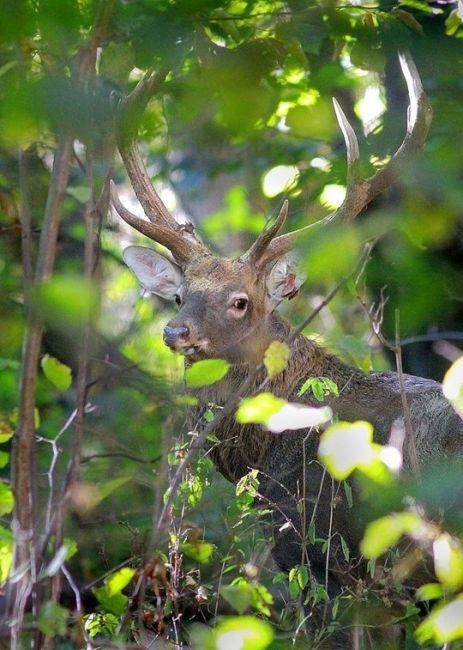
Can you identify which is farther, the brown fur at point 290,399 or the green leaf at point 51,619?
the brown fur at point 290,399

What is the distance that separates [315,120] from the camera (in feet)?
13.5

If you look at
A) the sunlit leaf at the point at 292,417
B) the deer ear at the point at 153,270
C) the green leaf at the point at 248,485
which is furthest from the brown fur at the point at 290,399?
the sunlit leaf at the point at 292,417

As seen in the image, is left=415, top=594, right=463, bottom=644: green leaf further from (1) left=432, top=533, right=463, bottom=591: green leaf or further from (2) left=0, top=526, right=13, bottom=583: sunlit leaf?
(2) left=0, top=526, right=13, bottom=583: sunlit leaf

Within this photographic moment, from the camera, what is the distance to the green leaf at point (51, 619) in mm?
2771

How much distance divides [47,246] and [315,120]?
161cm

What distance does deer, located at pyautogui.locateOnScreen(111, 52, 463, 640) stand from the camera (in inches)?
213

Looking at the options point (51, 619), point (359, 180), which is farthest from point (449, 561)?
point (359, 180)

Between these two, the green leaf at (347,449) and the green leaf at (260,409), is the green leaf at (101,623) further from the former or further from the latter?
the green leaf at (347,449)

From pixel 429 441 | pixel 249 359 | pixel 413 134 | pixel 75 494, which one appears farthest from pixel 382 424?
pixel 75 494

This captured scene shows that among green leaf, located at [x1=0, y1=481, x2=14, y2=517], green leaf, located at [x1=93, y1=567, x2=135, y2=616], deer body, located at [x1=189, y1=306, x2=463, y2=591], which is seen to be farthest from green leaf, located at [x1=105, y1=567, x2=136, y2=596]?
deer body, located at [x1=189, y1=306, x2=463, y2=591]

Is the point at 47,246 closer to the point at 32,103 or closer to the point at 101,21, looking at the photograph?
the point at 101,21

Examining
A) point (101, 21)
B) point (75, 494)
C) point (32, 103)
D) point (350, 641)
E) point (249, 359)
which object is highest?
point (32, 103)

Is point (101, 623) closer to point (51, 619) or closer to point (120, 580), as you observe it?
point (120, 580)

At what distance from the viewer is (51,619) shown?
2.79 m
